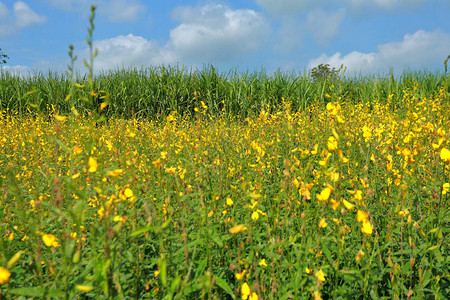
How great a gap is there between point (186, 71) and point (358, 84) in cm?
583

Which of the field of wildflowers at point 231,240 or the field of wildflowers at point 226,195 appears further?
the field of wildflowers at point 226,195

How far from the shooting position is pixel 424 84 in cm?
1038

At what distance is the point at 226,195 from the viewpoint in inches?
98.3

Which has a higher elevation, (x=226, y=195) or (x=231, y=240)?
(x=226, y=195)

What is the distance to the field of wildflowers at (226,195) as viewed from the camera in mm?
1285

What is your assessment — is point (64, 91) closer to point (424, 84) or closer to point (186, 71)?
point (186, 71)

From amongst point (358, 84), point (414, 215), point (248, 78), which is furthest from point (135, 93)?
point (414, 215)

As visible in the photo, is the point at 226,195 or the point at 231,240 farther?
the point at 226,195

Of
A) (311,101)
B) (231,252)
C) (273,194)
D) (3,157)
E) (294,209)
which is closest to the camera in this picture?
(231,252)

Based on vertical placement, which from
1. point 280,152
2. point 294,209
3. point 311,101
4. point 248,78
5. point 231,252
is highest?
point 248,78

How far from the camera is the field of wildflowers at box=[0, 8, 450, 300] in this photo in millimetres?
1285

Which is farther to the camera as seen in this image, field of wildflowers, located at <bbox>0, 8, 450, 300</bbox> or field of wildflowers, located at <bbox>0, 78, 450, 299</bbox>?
field of wildflowers, located at <bbox>0, 8, 450, 300</bbox>

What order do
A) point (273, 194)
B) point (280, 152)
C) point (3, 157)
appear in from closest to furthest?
point (273, 194) < point (280, 152) < point (3, 157)

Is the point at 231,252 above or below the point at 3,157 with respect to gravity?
below
